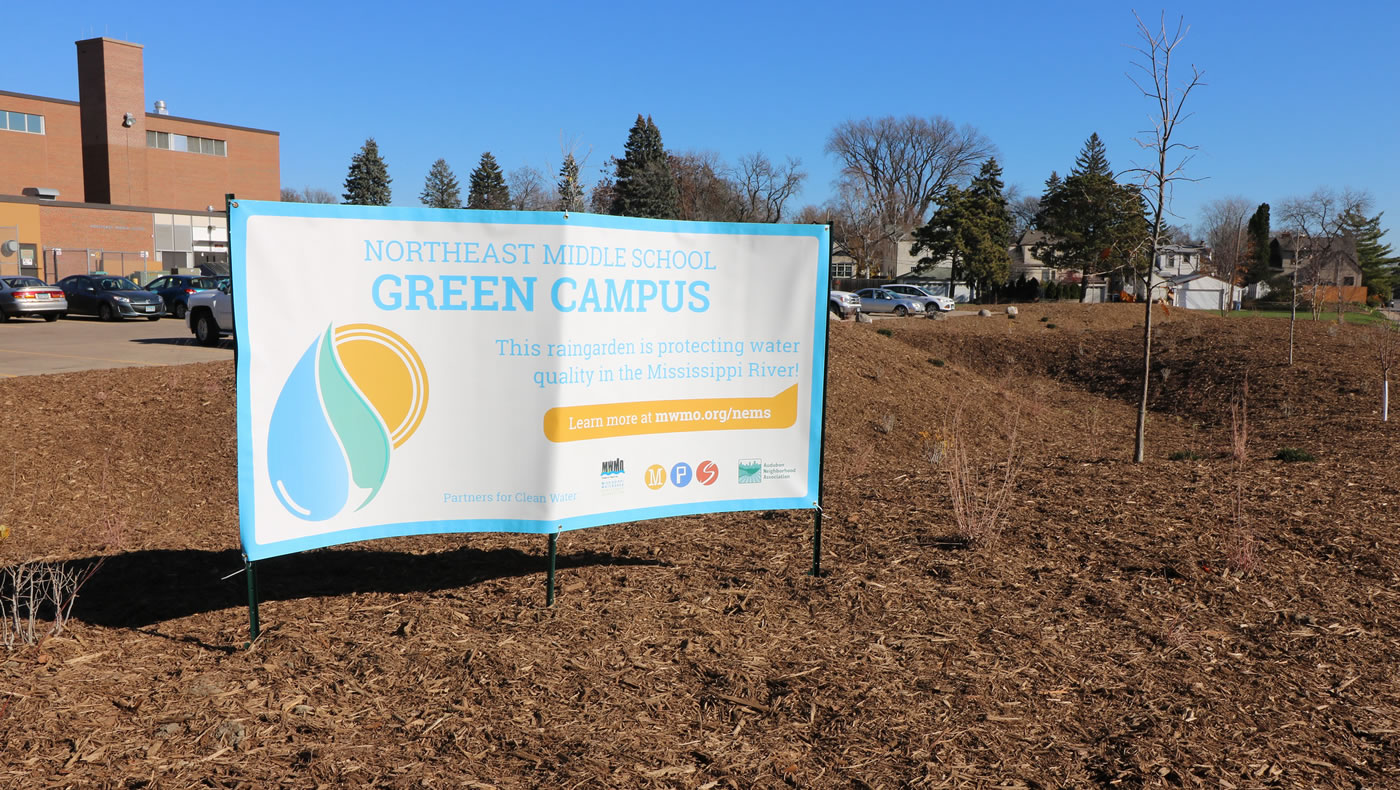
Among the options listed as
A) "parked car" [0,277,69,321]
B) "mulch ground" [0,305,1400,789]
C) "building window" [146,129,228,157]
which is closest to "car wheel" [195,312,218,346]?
"parked car" [0,277,69,321]

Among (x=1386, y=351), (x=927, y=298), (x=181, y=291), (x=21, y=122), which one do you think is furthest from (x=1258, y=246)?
(x=21, y=122)

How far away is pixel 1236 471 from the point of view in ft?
25.7

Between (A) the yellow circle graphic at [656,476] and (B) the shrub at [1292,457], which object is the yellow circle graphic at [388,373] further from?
(B) the shrub at [1292,457]

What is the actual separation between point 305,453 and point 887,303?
4087 cm

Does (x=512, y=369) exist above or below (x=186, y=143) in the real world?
below

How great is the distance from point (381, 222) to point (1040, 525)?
4484 millimetres

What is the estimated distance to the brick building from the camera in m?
48.9

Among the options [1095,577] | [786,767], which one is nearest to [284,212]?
[786,767]

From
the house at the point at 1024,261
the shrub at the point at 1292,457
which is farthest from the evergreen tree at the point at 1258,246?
the shrub at the point at 1292,457

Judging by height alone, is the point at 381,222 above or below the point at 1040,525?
above

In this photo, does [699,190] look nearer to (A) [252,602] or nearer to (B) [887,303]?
(B) [887,303]

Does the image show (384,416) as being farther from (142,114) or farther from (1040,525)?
(142,114)

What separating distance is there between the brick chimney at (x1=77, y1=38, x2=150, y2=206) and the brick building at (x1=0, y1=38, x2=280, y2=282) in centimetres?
6

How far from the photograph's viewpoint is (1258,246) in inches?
3029
